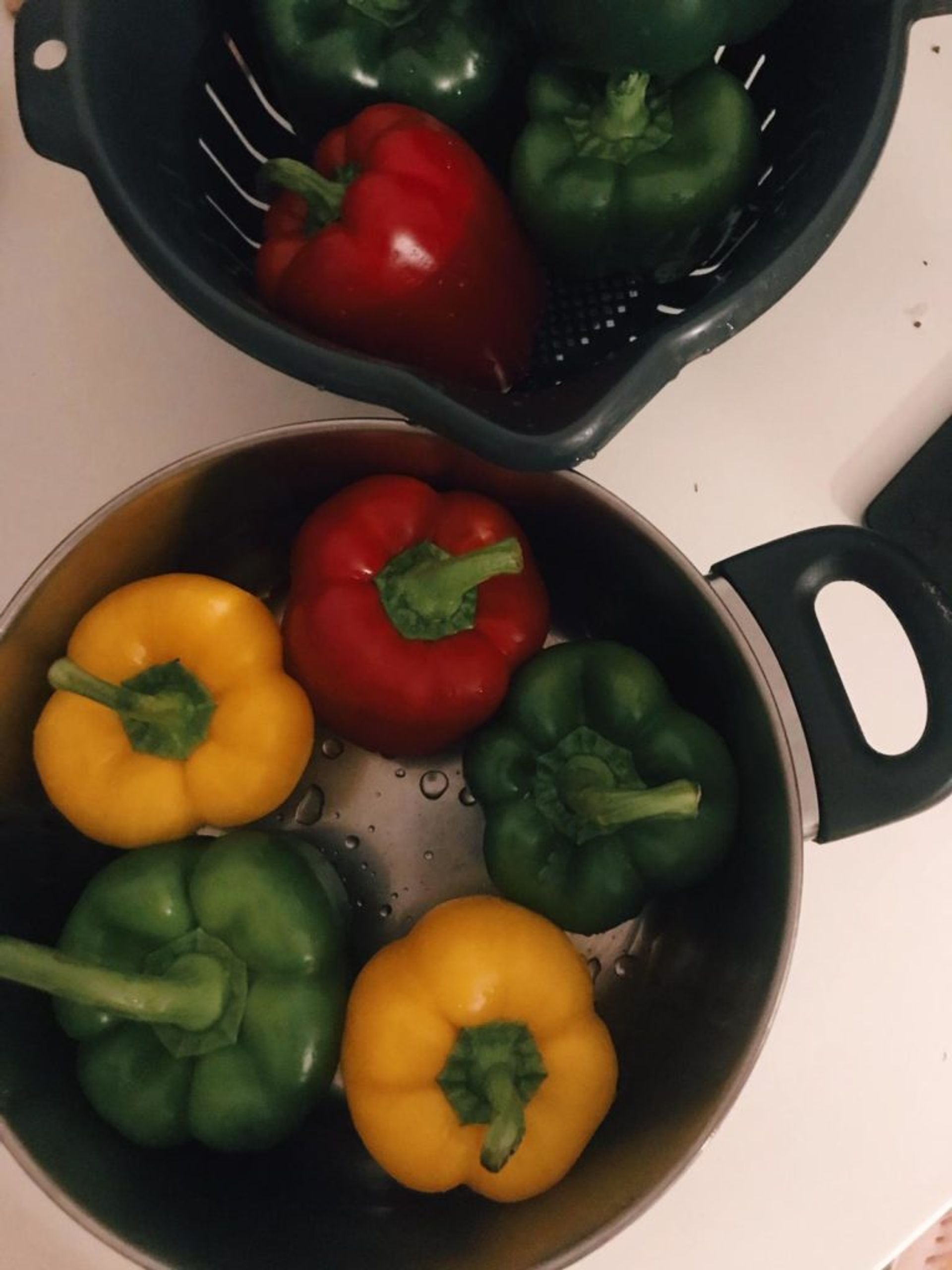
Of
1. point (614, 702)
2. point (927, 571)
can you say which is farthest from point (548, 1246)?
point (927, 571)

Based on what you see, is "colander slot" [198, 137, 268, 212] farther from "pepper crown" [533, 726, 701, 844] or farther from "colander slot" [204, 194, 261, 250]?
"pepper crown" [533, 726, 701, 844]

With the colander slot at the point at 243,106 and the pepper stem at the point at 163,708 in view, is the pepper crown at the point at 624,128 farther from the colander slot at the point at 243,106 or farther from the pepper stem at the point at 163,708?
the pepper stem at the point at 163,708

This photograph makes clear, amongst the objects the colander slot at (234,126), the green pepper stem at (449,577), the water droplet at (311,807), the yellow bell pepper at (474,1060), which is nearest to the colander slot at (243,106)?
the colander slot at (234,126)

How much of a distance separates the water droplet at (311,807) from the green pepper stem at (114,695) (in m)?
0.16

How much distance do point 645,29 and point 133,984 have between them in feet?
1.94

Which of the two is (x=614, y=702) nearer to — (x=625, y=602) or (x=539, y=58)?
(x=625, y=602)

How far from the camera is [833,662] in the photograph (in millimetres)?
637

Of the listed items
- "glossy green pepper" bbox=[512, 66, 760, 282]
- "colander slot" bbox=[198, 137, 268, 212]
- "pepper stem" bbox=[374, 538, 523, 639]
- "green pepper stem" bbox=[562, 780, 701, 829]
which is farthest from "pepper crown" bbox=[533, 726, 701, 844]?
"colander slot" bbox=[198, 137, 268, 212]

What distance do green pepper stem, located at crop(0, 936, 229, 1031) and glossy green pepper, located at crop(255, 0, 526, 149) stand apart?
0.55 meters

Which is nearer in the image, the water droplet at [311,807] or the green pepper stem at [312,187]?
the green pepper stem at [312,187]

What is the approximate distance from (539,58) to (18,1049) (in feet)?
2.27

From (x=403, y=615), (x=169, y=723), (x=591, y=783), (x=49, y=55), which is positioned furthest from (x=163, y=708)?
(x=49, y=55)

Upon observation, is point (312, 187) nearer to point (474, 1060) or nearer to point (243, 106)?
point (243, 106)

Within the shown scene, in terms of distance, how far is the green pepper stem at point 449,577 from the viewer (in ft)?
2.09
